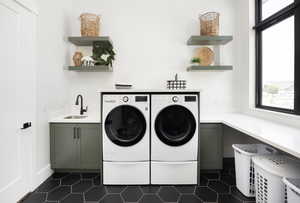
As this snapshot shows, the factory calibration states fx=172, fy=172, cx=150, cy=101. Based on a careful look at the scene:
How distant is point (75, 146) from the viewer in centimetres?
235

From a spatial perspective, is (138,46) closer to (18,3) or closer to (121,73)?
(121,73)

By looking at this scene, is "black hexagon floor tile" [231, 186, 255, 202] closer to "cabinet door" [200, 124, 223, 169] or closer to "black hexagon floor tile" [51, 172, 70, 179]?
"cabinet door" [200, 124, 223, 169]

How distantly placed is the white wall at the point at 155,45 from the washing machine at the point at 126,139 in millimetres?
913

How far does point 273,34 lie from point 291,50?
439mm

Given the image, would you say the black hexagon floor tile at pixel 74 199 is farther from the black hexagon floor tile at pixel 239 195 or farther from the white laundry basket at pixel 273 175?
the white laundry basket at pixel 273 175

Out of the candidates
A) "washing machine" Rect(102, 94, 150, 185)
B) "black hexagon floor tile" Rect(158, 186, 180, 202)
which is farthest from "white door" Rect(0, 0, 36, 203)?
"black hexagon floor tile" Rect(158, 186, 180, 202)

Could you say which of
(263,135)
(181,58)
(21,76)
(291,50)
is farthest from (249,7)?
(21,76)

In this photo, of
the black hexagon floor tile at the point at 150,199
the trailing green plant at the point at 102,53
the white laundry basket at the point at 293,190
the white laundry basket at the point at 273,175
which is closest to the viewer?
the white laundry basket at the point at 293,190

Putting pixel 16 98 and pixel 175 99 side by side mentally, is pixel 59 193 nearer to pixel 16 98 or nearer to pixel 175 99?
pixel 16 98

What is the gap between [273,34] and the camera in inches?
92.0

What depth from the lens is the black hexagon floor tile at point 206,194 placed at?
190cm

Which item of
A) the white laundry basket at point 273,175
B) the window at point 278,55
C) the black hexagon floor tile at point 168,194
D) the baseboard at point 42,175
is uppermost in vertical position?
the window at point 278,55

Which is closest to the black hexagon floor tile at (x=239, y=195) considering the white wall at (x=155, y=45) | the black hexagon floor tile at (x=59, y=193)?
the white wall at (x=155, y=45)

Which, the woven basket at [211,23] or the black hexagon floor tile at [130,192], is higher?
the woven basket at [211,23]
